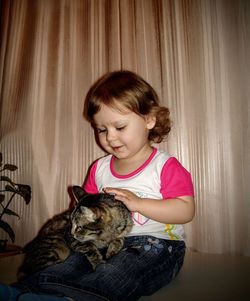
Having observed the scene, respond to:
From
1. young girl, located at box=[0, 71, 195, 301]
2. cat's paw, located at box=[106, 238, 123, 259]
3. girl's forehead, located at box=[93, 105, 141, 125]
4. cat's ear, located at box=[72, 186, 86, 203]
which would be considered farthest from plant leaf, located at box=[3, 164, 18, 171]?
cat's paw, located at box=[106, 238, 123, 259]

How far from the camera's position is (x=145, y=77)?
1392 millimetres

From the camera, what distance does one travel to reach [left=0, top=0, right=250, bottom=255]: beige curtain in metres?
1.24

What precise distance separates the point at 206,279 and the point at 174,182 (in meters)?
0.36

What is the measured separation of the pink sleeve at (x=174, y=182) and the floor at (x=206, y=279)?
0.98 feet

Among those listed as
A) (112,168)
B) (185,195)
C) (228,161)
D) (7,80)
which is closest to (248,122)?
(228,161)

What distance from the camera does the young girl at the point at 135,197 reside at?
734 millimetres

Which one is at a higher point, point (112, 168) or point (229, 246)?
point (112, 168)

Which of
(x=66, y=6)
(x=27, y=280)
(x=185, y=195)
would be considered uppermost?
(x=66, y=6)

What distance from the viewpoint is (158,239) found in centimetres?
98

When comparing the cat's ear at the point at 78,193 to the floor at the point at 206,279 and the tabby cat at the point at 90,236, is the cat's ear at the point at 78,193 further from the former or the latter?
the floor at the point at 206,279

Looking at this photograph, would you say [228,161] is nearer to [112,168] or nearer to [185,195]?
[185,195]

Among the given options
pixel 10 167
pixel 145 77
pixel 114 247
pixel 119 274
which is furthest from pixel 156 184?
pixel 10 167

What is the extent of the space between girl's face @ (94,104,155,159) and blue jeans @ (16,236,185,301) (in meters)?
0.38

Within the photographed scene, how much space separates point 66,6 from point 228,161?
136 cm
